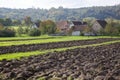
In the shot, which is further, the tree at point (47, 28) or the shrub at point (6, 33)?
the tree at point (47, 28)

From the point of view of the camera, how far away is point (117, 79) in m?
19.4

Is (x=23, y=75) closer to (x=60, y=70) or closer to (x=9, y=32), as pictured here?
(x=60, y=70)

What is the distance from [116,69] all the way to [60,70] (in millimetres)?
4262

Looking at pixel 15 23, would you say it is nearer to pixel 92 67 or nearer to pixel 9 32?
pixel 9 32

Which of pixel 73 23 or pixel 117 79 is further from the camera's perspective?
pixel 73 23

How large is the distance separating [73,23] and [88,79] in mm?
128101

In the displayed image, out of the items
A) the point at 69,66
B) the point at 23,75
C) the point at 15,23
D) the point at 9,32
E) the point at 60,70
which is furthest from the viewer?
the point at 15,23

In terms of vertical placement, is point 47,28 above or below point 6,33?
above

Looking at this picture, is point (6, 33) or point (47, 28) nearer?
point (6, 33)

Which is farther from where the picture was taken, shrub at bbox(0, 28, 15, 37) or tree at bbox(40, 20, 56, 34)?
tree at bbox(40, 20, 56, 34)

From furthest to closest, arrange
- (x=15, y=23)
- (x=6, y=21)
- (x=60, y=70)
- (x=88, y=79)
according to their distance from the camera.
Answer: (x=15, y=23) → (x=6, y=21) → (x=60, y=70) → (x=88, y=79)

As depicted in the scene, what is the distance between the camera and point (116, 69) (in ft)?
75.4

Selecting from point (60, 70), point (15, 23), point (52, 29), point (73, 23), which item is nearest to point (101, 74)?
point (60, 70)

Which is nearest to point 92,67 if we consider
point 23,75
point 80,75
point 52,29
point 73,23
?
point 80,75
